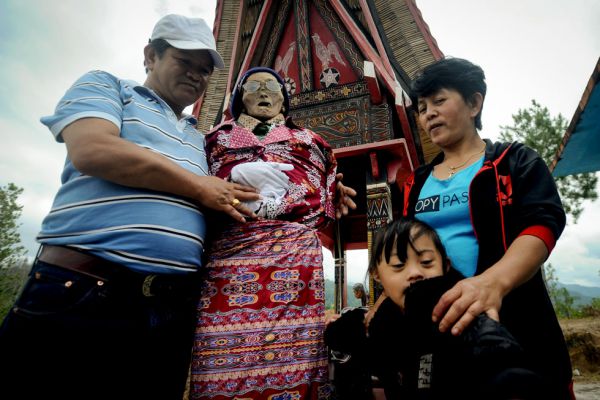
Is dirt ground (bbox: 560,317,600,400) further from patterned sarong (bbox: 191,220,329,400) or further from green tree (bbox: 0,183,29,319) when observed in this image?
green tree (bbox: 0,183,29,319)

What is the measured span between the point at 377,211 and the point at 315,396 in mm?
3182

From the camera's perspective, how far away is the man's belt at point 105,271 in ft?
3.58

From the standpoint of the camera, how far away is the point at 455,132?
138cm

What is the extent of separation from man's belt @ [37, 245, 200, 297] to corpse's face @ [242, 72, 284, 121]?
1012mm

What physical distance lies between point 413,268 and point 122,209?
1.09 m

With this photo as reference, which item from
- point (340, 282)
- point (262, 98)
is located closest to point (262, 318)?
point (262, 98)

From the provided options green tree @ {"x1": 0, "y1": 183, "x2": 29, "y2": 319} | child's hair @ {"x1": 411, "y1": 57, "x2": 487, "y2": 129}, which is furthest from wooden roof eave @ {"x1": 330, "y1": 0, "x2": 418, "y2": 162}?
green tree @ {"x1": 0, "y1": 183, "x2": 29, "y2": 319}

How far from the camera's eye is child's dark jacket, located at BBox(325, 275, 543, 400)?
682 millimetres

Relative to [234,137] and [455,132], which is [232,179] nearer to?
[234,137]

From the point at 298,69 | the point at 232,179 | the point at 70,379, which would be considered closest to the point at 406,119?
the point at 298,69

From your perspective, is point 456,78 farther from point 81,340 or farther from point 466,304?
point 81,340

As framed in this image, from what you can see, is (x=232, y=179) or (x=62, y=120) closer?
(x=62, y=120)

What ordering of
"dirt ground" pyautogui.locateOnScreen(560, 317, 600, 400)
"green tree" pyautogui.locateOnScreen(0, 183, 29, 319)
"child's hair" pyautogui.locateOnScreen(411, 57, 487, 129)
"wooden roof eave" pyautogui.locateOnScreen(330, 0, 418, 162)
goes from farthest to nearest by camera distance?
1. "green tree" pyautogui.locateOnScreen(0, 183, 29, 319)
2. "dirt ground" pyautogui.locateOnScreen(560, 317, 600, 400)
3. "wooden roof eave" pyautogui.locateOnScreen(330, 0, 418, 162)
4. "child's hair" pyautogui.locateOnScreen(411, 57, 487, 129)

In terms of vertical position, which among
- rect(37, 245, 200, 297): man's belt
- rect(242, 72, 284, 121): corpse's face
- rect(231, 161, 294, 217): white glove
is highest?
rect(242, 72, 284, 121): corpse's face
